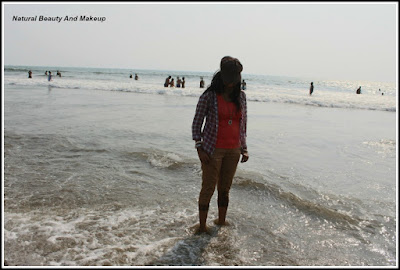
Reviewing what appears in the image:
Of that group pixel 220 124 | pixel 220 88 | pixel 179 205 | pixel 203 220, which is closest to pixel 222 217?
pixel 203 220

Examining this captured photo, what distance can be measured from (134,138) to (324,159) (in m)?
4.96

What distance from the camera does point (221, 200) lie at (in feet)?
12.0

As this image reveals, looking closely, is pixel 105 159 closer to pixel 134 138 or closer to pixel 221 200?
pixel 134 138

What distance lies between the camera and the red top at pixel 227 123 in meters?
3.29

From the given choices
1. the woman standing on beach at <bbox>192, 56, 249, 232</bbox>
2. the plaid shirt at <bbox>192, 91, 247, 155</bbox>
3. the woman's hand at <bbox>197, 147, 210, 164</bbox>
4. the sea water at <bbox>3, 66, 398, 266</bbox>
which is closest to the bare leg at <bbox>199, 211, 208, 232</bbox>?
the woman standing on beach at <bbox>192, 56, 249, 232</bbox>

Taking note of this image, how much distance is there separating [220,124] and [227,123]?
0.28ft

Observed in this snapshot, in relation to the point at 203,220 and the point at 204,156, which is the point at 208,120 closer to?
the point at 204,156

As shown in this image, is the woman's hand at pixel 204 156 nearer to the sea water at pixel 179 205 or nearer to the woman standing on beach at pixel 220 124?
the woman standing on beach at pixel 220 124

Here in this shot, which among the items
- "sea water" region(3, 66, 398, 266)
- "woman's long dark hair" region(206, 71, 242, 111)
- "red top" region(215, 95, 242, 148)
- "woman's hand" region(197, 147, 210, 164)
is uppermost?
"woman's long dark hair" region(206, 71, 242, 111)

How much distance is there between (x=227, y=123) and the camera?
10.9 feet

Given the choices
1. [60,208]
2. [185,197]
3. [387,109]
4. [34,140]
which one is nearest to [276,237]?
[185,197]

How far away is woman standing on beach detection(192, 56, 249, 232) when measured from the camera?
3264 mm

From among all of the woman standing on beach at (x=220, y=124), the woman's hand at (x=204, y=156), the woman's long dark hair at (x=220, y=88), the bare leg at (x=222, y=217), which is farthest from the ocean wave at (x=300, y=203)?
the woman's long dark hair at (x=220, y=88)

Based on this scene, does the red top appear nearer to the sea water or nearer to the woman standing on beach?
the woman standing on beach
